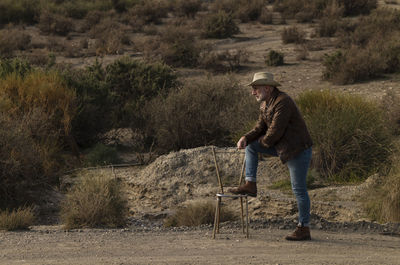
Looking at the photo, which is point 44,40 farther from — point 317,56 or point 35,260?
point 35,260

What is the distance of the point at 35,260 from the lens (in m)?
7.17

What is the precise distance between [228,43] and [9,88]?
1717 cm

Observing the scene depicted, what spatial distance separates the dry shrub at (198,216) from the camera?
980cm

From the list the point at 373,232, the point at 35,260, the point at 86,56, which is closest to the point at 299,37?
the point at 86,56

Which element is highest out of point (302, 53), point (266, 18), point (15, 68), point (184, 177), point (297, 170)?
point (297, 170)

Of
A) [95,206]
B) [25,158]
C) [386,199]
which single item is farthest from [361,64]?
[95,206]

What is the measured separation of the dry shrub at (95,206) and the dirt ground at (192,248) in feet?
2.33

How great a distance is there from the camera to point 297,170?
771 cm

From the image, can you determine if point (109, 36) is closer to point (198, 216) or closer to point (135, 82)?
point (135, 82)

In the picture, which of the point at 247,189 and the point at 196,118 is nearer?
the point at 247,189

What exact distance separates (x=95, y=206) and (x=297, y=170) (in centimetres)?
322

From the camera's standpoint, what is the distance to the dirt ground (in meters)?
7.19

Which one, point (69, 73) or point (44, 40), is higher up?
point (69, 73)

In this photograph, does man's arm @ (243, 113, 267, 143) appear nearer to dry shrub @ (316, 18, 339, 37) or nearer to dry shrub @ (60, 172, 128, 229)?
dry shrub @ (60, 172, 128, 229)
